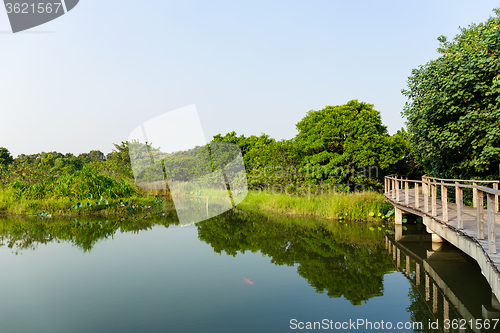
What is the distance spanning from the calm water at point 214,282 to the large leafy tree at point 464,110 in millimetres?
3141

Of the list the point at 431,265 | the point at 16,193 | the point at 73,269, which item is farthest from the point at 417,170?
the point at 16,193

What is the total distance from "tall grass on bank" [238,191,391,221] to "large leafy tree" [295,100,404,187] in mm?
2040

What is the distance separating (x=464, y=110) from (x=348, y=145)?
8.64m

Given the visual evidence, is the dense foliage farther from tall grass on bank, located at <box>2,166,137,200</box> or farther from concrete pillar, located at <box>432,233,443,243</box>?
tall grass on bank, located at <box>2,166,137,200</box>

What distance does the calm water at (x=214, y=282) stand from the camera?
18.3ft

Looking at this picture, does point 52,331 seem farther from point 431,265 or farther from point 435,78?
point 435,78

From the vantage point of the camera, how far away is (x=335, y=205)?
50.1 feet

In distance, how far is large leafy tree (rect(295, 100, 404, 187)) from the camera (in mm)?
18281

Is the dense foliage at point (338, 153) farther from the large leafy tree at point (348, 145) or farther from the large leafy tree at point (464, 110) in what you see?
the large leafy tree at point (464, 110)

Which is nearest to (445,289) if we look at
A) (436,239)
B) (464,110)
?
(436,239)

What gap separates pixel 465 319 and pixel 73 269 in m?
8.58

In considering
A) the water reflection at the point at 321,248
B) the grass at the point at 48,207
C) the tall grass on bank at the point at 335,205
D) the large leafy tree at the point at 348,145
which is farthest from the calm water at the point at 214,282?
the large leafy tree at the point at 348,145

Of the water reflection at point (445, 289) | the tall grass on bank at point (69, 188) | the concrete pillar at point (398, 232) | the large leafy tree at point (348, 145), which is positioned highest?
the large leafy tree at point (348, 145)

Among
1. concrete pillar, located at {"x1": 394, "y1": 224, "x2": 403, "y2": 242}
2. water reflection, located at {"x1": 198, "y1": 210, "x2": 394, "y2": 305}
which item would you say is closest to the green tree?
water reflection, located at {"x1": 198, "y1": 210, "x2": 394, "y2": 305}
